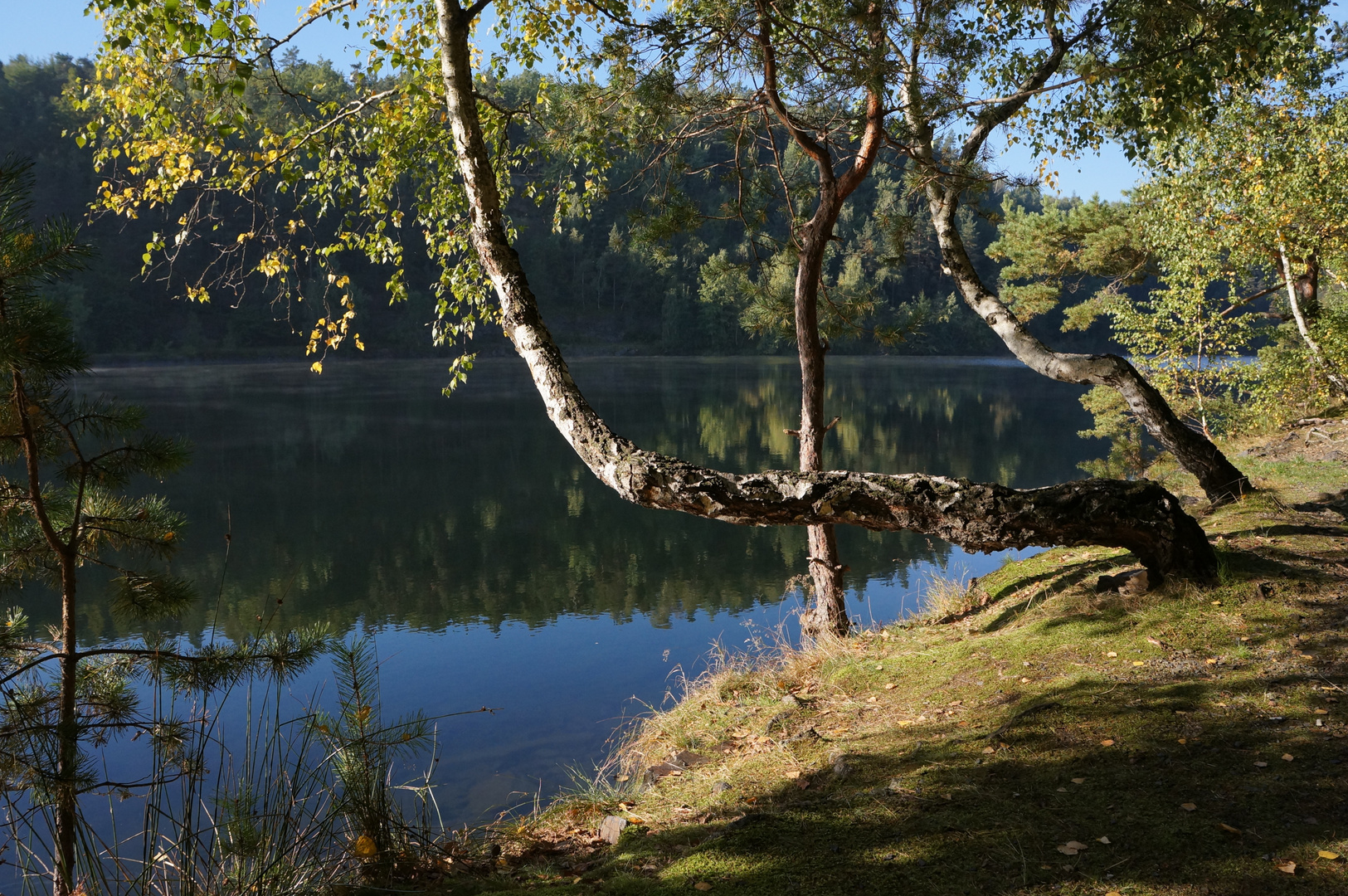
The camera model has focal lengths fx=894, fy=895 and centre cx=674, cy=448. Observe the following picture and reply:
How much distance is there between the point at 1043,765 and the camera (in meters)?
2.99

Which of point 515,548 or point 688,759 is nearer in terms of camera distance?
point 688,759

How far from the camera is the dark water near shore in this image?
304 inches

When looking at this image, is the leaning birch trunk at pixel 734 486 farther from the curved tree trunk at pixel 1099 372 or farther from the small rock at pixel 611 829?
the curved tree trunk at pixel 1099 372

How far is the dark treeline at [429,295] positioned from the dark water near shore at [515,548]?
20399 millimetres

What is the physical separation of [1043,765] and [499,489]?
1583cm

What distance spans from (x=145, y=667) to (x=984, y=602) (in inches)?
189

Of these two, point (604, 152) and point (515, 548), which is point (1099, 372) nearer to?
point (604, 152)

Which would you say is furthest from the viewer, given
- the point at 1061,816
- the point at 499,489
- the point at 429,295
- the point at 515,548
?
the point at 429,295

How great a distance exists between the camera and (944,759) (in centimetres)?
320

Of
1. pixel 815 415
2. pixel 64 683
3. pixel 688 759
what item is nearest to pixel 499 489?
pixel 815 415

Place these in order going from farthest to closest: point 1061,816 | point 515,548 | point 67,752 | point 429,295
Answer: point 429,295 → point 515,548 → point 1061,816 → point 67,752

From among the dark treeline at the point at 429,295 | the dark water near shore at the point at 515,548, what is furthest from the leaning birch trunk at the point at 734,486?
the dark treeline at the point at 429,295

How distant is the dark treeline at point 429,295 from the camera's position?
5388cm

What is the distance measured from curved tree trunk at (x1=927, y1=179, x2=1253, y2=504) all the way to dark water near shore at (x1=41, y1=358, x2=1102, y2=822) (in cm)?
191
